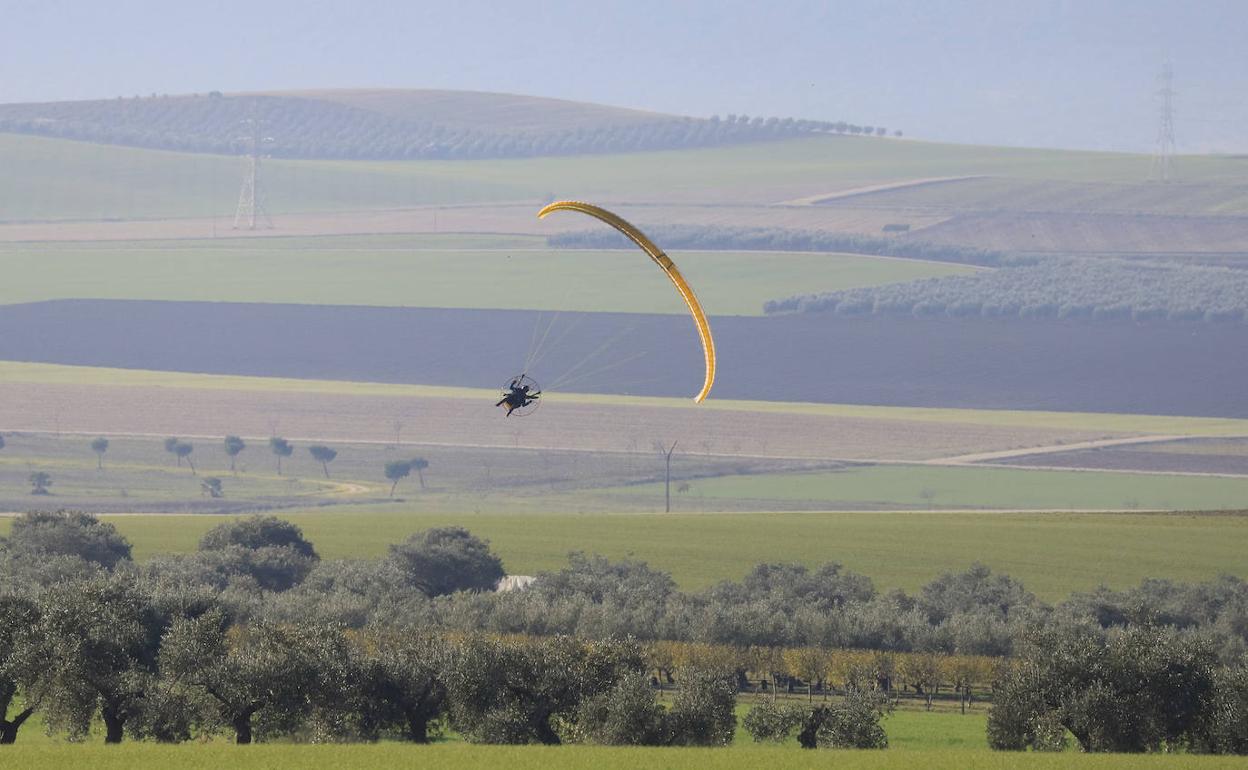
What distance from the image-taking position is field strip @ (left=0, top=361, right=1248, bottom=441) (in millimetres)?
179625

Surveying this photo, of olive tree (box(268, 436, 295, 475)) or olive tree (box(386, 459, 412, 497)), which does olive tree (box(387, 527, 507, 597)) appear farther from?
olive tree (box(268, 436, 295, 475))

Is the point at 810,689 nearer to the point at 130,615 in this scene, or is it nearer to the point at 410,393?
the point at 130,615

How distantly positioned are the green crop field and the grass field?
21475 mm

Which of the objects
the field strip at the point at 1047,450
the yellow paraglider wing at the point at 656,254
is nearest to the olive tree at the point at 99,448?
the field strip at the point at 1047,450

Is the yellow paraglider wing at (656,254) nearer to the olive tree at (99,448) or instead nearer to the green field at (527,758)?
the green field at (527,758)

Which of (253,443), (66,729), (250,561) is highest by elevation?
(253,443)

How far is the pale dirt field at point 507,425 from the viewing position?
165 meters

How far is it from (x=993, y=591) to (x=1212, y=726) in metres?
36.2

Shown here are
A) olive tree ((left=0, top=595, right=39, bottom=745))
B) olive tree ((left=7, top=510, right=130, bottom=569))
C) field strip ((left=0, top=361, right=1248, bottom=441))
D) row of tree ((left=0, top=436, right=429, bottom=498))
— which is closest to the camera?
olive tree ((left=0, top=595, right=39, bottom=745))

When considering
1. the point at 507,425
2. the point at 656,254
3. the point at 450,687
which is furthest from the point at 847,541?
the point at 507,425

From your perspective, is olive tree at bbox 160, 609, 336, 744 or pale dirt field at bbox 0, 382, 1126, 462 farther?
pale dirt field at bbox 0, 382, 1126, 462

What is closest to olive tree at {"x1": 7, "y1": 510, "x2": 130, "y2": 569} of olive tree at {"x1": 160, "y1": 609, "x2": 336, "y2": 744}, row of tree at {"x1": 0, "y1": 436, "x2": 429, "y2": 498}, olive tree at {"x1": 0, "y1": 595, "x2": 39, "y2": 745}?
olive tree at {"x1": 0, "y1": 595, "x2": 39, "y2": 745}

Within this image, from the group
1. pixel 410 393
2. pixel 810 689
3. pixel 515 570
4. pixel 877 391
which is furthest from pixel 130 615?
pixel 877 391

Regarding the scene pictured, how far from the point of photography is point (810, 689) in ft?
223
